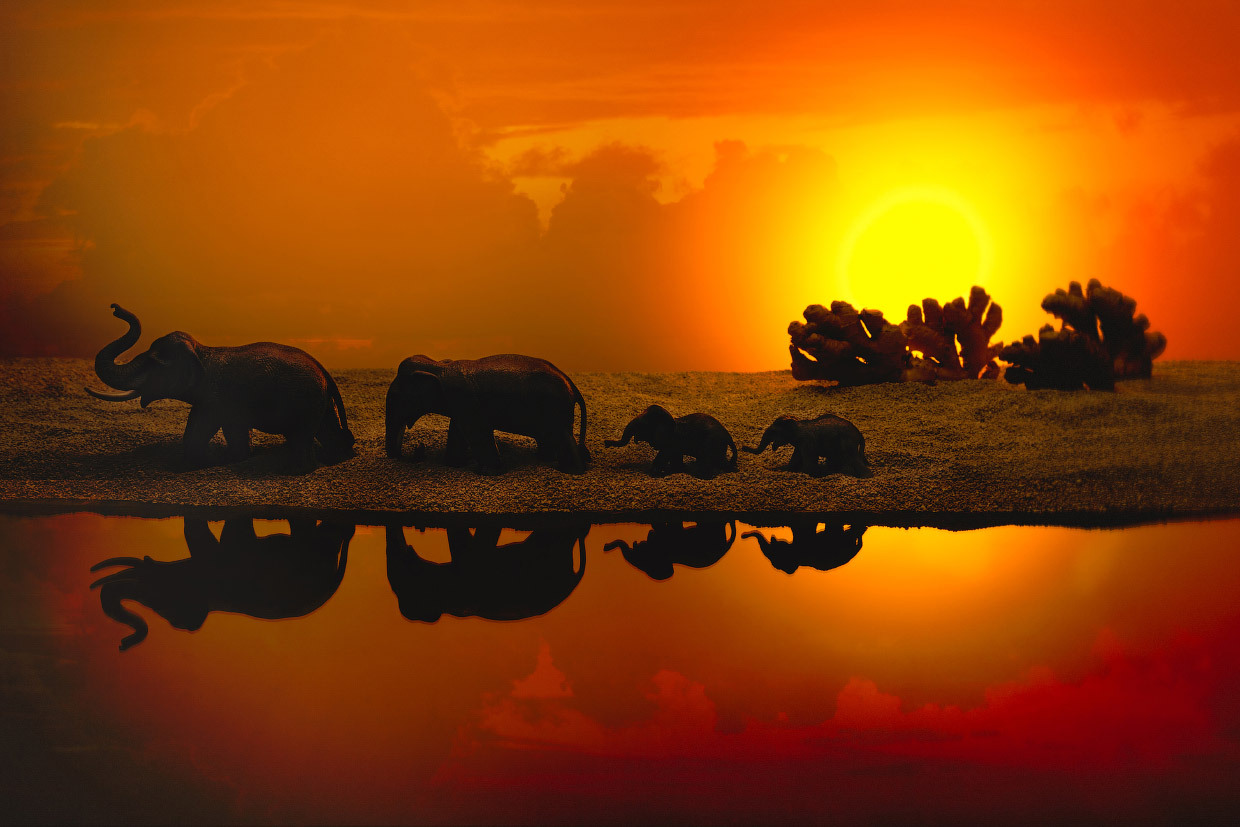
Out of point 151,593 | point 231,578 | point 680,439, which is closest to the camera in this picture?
point 151,593

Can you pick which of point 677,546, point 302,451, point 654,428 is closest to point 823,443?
point 654,428

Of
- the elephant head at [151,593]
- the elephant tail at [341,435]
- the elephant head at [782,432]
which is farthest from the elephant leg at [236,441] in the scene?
the elephant head at [782,432]

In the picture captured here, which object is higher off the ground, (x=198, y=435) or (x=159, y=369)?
(x=159, y=369)

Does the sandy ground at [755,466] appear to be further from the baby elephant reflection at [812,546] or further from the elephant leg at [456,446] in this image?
the baby elephant reflection at [812,546]

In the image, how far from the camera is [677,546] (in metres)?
3.25

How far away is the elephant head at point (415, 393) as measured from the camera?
14.2 ft

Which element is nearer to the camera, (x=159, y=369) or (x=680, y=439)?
(x=680, y=439)

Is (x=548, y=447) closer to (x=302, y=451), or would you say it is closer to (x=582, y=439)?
(x=582, y=439)

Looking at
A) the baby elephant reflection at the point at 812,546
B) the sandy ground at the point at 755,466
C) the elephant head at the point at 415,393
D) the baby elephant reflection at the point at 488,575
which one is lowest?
the baby elephant reflection at the point at 488,575

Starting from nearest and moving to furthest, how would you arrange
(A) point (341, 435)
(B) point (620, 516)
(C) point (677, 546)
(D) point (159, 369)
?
(C) point (677, 546)
(B) point (620, 516)
(D) point (159, 369)
(A) point (341, 435)

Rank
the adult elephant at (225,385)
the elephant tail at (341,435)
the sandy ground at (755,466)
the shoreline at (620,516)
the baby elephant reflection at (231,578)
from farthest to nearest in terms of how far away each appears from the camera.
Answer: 1. the elephant tail at (341,435)
2. the adult elephant at (225,385)
3. the sandy ground at (755,466)
4. the shoreline at (620,516)
5. the baby elephant reflection at (231,578)

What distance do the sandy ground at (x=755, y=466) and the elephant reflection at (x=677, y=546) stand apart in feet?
0.81

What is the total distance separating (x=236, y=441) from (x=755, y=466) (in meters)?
2.58

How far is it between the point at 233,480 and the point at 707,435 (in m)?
2.23
